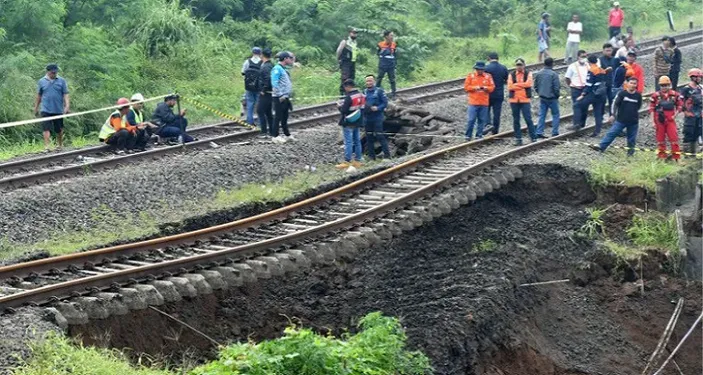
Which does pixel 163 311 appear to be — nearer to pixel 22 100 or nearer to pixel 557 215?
pixel 557 215

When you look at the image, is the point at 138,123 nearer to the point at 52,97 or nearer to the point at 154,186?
the point at 52,97

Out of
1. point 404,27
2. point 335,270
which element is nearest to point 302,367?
point 335,270

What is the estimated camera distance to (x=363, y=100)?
67.0ft

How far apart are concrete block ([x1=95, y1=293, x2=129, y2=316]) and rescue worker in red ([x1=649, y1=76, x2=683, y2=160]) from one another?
10.3 m

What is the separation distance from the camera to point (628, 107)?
19703mm

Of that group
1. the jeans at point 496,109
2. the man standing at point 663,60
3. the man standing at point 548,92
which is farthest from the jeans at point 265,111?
the man standing at point 663,60

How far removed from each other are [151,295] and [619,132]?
10.0m

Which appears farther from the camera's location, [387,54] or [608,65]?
[387,54]

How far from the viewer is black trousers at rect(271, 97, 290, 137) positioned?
21516 millimetres

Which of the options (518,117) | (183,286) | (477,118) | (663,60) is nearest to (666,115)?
(518,117)

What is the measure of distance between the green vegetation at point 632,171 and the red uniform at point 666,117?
0.32 metres

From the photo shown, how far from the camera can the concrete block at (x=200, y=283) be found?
13094mm

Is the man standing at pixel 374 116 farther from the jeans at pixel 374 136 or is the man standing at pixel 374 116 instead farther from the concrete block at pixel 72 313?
the concrete block at pixel 72 313

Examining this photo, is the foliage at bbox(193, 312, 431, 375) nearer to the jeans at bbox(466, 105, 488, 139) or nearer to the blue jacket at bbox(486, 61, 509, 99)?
the jeans at bbox(466, 105, 488, 139)
